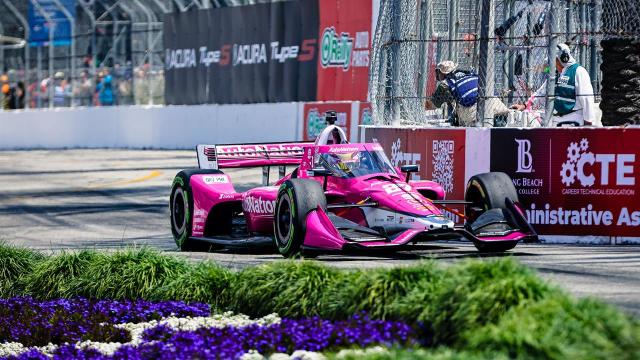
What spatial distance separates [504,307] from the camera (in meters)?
6.80

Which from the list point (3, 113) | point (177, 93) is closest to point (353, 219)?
point (177, 93)

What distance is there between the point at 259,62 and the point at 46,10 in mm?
8538

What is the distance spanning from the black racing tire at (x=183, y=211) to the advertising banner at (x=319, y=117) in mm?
11256

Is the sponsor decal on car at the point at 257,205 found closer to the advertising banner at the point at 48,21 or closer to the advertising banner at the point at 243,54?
the advertising banner at the point at 243,54

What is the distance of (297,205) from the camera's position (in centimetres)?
1186

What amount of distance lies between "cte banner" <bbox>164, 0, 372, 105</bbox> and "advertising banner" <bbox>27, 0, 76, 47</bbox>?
311 cm

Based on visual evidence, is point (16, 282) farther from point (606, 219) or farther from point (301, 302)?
point (606, 219)

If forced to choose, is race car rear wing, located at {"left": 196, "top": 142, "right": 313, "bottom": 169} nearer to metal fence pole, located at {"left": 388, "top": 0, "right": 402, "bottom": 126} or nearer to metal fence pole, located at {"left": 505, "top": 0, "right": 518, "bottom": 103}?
metal fence pole, located at {"left": 388, "top": 0, "right": 402, "bottom": 126}

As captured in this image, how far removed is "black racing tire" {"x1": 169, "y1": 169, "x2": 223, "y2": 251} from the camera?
1419cm

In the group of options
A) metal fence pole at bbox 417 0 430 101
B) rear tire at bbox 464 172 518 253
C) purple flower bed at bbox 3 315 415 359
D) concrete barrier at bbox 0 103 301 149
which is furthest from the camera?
concrete barrier at bbox 0 103 301 149

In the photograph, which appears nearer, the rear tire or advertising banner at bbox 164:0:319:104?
the rear tire

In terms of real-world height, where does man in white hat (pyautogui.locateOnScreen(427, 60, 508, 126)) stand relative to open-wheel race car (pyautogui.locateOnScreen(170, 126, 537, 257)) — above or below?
above

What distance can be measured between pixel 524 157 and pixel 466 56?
226cm

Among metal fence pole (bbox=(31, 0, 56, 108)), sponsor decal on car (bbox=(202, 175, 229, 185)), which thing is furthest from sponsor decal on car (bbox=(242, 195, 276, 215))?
metal fence pole (bbox=(31, 0, 56, 108))
